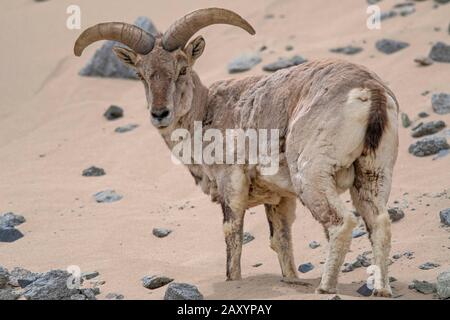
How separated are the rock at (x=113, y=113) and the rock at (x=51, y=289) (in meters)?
10.7

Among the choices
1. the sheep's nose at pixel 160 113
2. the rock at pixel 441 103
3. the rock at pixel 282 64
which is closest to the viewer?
the sheep's nose at pixel 160 113

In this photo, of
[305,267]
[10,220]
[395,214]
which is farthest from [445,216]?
[10,220]

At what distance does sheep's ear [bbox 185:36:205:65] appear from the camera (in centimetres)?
1030

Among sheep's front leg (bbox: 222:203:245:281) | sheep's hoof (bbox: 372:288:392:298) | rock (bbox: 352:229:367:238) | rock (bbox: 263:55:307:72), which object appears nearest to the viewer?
sheep's hoof (bbox: 372:288:392:298)

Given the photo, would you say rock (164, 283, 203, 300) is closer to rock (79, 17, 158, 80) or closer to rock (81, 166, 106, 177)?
rock (81, 166, 106, 177)

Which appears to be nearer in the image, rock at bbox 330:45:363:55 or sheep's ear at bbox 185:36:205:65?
sheep's ear at bbox 185:36:205:65

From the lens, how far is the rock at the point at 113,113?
19.2 meters

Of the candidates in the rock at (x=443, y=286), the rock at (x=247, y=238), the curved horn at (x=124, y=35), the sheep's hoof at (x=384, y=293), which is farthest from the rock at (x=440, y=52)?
the sheep's hoof at (x=384, y=293)

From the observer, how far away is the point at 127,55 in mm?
10203

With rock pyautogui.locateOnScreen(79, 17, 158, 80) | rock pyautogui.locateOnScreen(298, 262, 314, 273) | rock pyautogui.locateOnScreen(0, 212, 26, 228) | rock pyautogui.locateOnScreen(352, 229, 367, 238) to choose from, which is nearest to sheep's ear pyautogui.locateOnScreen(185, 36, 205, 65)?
rock pyautogui.locateOnScreen(298, 262, 314, 273)

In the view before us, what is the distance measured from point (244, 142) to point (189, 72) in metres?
1.21

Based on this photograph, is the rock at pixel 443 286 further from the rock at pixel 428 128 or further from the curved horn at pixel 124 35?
the rock at pixel 428 128

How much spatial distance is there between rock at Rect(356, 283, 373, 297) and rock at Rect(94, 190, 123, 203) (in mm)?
6912
